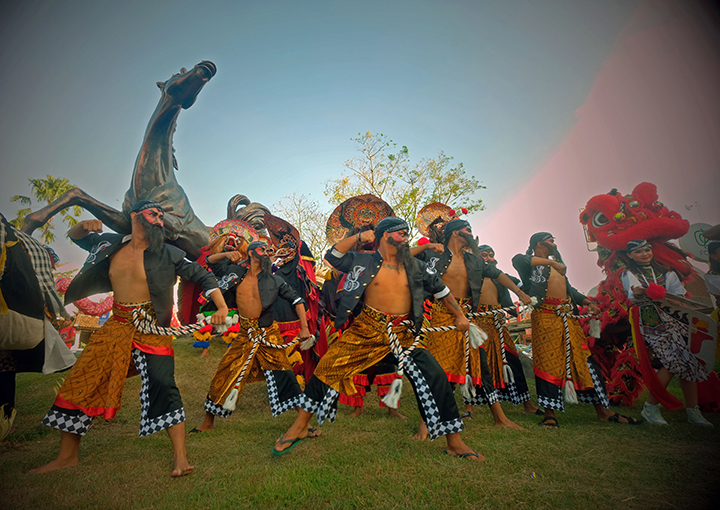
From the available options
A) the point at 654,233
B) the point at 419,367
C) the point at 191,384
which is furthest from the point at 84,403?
the point at 654,233

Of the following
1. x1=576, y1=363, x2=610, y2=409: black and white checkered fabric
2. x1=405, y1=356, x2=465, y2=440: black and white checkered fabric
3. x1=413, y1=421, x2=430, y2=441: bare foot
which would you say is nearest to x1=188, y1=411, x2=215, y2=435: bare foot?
x1=413, y1=421, x2=430, y2=441: bare foot

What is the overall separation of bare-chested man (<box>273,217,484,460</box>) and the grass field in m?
0.30

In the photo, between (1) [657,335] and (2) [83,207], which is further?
(2) [83,207]

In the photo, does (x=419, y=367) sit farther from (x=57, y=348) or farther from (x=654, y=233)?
(x=654, y=233)

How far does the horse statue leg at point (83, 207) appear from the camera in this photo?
4860mm

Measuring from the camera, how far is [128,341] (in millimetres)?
3164

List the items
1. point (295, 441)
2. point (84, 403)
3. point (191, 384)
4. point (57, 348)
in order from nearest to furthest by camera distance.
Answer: point (84, 403), point (295, 441), point (57, 348), point (191, 384)

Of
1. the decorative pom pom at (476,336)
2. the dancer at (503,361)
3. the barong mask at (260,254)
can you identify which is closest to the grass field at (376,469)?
the dancer at (503,361)

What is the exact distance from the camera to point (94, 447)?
343cm

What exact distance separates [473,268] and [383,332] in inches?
73.4

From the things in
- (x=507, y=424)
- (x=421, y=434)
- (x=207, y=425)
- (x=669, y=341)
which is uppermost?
(x=669, y=341)

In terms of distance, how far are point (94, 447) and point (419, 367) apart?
10.7 feet

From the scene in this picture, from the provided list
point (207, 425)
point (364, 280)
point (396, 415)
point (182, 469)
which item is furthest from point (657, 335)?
point (207, 425)

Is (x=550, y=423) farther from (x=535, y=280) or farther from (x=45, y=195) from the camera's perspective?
(x=45, y=195)
